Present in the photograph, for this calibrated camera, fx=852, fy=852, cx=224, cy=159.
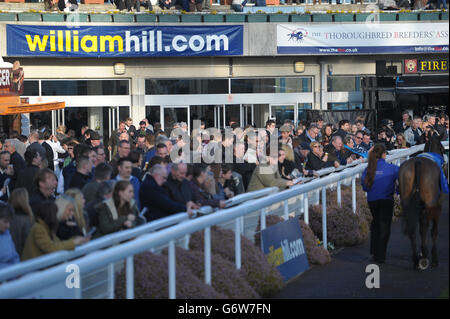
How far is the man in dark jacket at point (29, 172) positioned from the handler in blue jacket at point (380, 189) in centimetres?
412

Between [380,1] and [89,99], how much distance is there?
1082 centimetres

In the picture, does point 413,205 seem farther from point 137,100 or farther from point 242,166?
point 137,100

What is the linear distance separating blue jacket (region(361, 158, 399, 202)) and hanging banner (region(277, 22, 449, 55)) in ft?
61.5

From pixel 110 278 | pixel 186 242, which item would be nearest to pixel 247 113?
pixel 186 242

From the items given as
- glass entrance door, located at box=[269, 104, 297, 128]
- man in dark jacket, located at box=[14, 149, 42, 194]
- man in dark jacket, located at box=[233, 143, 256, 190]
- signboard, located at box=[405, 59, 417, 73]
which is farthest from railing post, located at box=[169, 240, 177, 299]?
glass entrance door, located at box=[269, 104, 297, 128]

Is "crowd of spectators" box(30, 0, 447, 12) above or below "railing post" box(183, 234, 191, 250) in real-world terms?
above

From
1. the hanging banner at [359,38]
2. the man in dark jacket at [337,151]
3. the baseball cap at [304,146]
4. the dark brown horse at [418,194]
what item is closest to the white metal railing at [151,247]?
the dark brown horse at [418,194]

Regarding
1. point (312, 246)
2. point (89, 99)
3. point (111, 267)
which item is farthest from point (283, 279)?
point (89, 99)

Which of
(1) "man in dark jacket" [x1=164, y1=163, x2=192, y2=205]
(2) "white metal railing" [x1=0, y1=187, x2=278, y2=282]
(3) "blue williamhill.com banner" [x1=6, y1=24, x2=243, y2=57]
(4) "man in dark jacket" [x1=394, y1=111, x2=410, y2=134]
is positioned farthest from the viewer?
(3) "blue williamhill.com banner" [x1=6, y1=24, x2=243, y2=57]

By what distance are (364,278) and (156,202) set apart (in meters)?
2.40

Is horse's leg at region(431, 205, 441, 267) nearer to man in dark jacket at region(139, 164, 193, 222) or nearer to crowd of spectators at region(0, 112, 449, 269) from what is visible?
crowd of spectators at region(0, 112, 449, 269)

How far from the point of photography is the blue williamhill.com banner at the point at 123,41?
27000 mm

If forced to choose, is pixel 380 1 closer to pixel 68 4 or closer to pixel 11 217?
pixel 68 4

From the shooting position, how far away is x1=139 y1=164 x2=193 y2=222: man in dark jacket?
26.8ft
